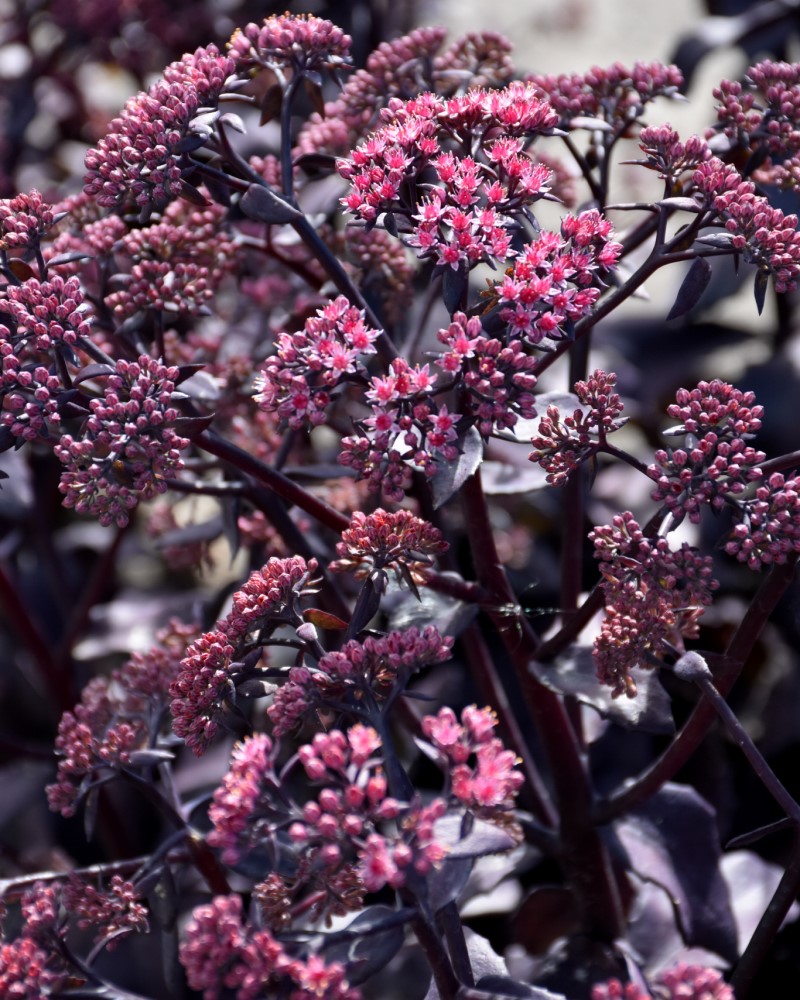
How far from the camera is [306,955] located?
503 mm

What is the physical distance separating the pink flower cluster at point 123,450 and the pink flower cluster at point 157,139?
105 mm

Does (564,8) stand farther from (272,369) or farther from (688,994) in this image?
(688,994)

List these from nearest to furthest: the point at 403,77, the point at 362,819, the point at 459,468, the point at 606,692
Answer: the point at 362,819, the point at 459,468, the point at 606,692, the point at 403,77

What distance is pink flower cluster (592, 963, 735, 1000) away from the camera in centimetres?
48

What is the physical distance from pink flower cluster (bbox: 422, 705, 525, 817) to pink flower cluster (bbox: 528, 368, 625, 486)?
0.46 feet

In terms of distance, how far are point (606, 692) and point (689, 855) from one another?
0.71 feet

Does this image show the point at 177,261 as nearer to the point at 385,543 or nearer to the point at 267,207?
the point at 267,207

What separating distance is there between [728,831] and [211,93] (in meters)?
0.78

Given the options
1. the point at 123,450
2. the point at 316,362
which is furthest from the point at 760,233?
the point at 123,450

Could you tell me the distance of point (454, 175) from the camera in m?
0.58

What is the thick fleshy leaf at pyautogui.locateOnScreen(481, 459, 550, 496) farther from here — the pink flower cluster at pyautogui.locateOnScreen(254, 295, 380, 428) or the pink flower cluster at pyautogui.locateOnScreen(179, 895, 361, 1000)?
the pink flower cluster at pyautogui.locateOnScreen(179, 895, 361, 1000)

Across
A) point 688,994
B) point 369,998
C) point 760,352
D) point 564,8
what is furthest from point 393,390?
point 564,8

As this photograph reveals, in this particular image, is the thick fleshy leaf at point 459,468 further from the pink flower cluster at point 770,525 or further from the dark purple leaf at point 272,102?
the dark purple leaf at point 272,102

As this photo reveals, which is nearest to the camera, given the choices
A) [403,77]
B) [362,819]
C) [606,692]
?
[362,819]
